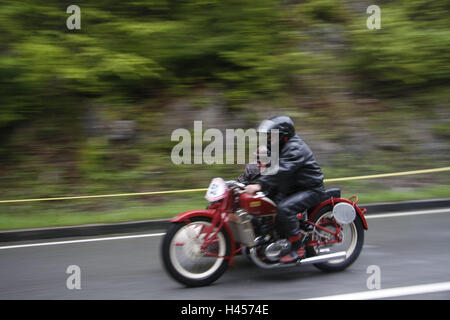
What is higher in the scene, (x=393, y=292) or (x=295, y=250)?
(x=295, y=250)

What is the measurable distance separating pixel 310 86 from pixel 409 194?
13.7 feet

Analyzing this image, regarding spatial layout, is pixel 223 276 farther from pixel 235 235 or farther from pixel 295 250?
pixel 295 250

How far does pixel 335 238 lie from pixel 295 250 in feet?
1.76

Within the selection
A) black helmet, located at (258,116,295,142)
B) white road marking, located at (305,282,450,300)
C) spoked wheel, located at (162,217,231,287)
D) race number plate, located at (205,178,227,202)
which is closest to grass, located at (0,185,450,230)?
spoked wheel, located at (162,217,231,287)

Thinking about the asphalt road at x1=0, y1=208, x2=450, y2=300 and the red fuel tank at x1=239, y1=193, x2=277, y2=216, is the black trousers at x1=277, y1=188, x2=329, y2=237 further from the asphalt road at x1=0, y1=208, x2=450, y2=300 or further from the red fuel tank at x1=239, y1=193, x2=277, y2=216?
the asphalt road at x1=0, y1=208, x2=450, y2=300

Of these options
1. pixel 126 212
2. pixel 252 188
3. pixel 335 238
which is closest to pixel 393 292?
pixel 335 238

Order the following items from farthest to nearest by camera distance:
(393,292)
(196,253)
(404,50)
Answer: (404,50) → (196,253) → (393,292)

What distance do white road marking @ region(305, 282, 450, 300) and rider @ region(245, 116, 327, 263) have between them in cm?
68

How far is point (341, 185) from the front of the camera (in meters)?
9.01

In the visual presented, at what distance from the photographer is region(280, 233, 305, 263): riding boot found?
5073 mm

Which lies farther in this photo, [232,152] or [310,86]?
[310,86]

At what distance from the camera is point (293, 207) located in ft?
16.5
